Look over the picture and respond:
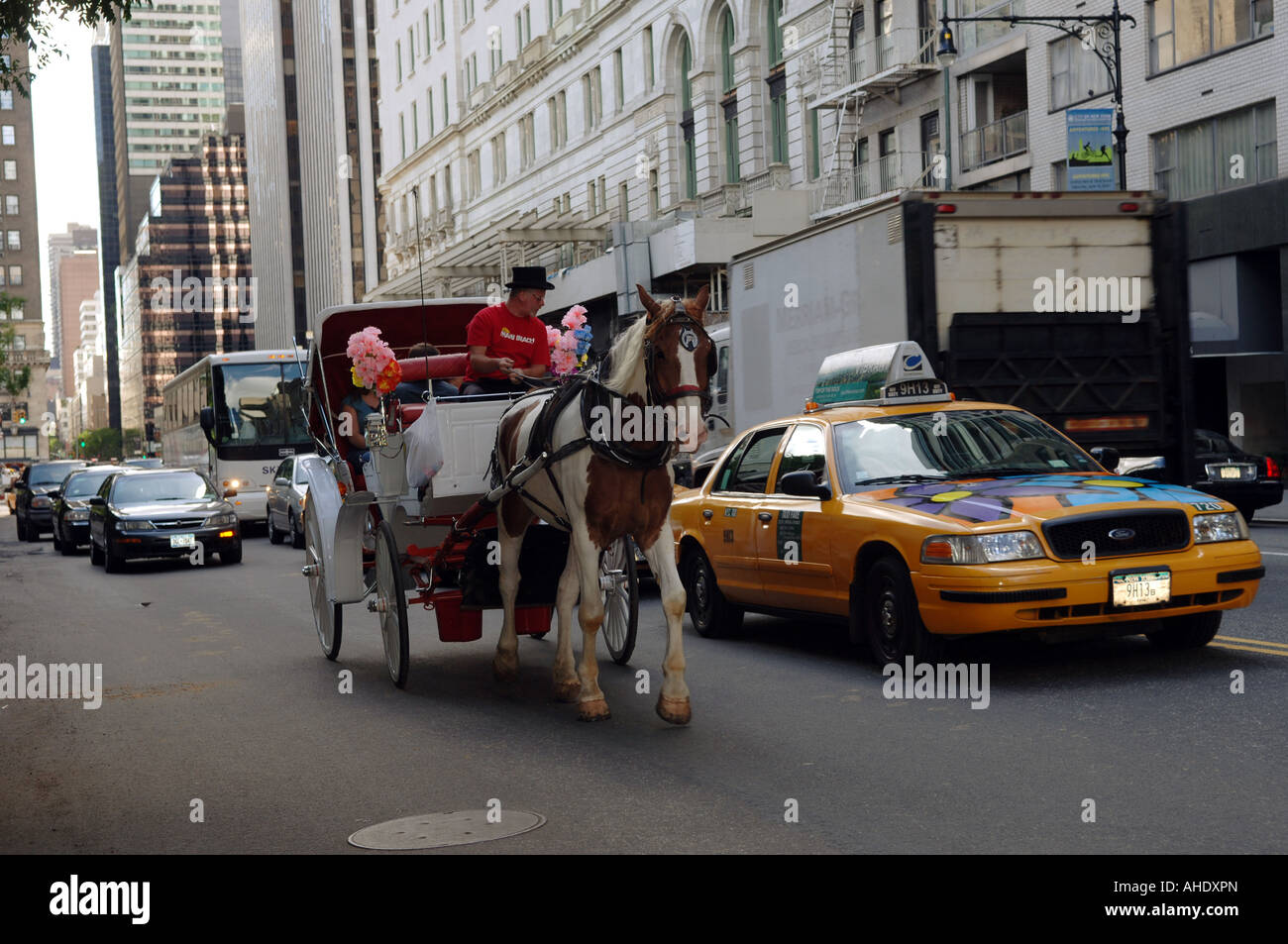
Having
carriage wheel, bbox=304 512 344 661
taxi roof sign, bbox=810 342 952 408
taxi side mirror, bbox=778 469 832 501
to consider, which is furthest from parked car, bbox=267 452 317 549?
taxi side mirror, bbox=778 469 832 501

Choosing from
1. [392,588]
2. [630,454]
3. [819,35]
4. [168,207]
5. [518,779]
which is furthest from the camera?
[168,207]

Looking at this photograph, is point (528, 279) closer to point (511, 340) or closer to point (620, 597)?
point (511, 340)

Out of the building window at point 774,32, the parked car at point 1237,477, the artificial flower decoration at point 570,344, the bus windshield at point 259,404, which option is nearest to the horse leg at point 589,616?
the artificial flower decoration at point 570,344

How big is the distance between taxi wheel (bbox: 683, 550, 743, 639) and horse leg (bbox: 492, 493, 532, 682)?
2.18 m

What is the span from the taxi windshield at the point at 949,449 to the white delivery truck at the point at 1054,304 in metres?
4.99

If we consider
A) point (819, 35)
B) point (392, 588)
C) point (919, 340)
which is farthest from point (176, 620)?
point (819, 35)

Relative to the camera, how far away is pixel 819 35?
146 feet

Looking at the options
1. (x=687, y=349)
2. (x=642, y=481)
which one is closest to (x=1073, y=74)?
(x=642, y=481)

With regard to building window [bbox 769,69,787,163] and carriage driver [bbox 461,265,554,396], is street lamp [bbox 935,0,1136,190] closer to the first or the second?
building window [bbox 769,69,787,163]

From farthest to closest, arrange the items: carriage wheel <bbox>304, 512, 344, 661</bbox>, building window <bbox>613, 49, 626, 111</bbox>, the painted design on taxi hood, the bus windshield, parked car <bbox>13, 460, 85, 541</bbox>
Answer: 1. building window <bbox>613, 49, 626, 111</bbox>
2. parked car <bbox>13, 460, 85, 541</bbox>
3. the bus windshield
4. carriage wheel <bbox>304, 512, 344, 661</bbox>
5. the painted design on taxi hood

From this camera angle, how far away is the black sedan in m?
24.5

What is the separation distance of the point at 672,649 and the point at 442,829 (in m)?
2.38

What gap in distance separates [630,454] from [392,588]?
260cm

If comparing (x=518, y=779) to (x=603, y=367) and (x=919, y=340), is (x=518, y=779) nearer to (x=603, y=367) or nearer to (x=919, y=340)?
(x=603, y=367)
